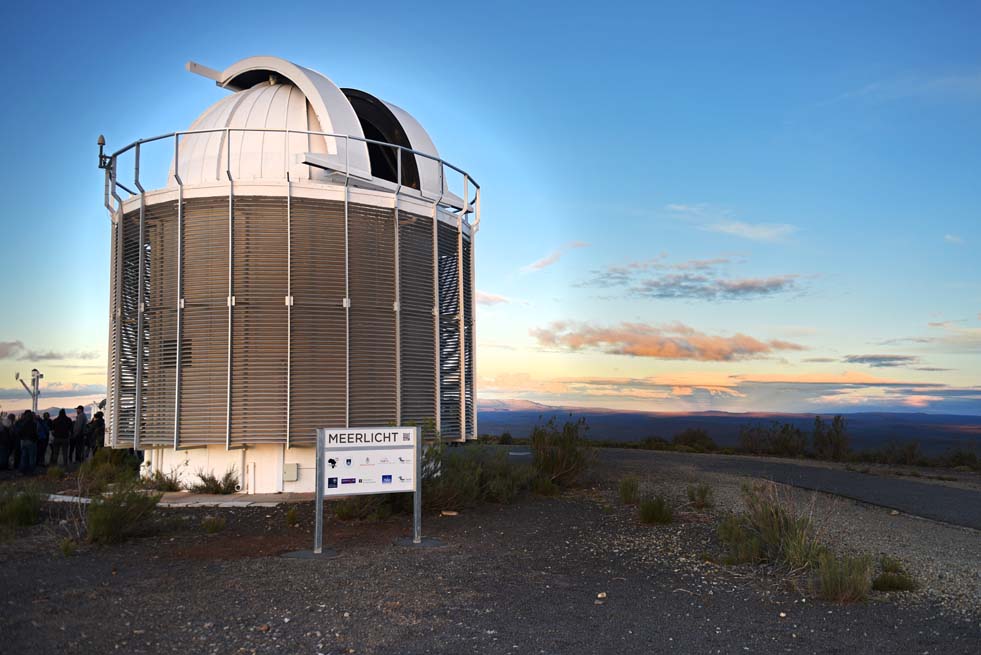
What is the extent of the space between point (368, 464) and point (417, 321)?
16.2ft

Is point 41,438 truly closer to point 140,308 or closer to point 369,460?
point 140,308

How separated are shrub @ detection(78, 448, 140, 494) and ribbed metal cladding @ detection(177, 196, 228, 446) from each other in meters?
1.29

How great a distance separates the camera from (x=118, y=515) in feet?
28.9

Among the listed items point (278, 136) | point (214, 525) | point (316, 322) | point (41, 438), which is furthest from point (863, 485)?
point (41, 438)

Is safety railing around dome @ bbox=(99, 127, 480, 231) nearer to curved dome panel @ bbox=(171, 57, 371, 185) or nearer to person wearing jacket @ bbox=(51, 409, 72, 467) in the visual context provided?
curved dome panel @ bbox=(171, 57, 371, 185)

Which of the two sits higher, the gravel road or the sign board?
the sign board

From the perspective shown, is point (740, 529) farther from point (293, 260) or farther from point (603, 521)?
point (293, 260)

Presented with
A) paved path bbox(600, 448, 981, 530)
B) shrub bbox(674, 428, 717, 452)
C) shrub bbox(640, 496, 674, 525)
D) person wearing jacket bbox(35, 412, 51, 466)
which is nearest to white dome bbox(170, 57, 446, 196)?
shrub bbox(640, 496, 674, 525)

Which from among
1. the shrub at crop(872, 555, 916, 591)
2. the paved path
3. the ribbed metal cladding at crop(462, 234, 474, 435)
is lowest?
the paved path

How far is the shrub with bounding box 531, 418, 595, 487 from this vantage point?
44.5 ft

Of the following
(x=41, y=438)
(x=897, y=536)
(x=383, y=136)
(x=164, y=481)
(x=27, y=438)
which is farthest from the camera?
(x=41, y=438)

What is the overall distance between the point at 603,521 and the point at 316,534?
12.4 ft

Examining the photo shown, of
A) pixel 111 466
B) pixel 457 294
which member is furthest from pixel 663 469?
pixel 111 466

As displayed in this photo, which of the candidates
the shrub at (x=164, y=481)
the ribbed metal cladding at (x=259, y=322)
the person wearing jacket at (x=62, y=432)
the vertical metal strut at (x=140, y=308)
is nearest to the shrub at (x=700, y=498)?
the ribbed metal cladding at (x=259, y=322)
